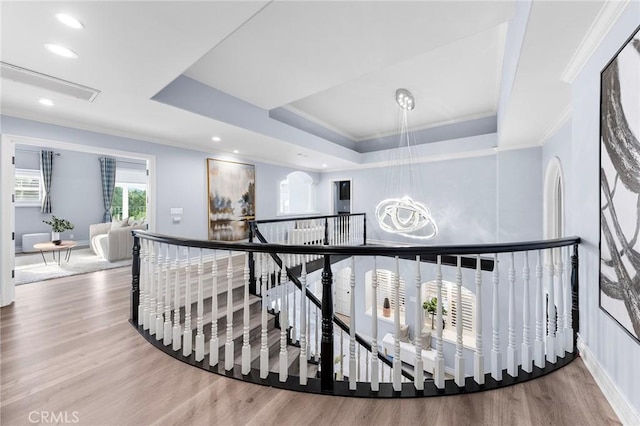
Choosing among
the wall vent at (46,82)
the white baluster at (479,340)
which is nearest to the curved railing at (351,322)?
the white baluster at (479,340)

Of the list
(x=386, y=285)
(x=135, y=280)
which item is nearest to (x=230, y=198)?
(x=135, y=280)

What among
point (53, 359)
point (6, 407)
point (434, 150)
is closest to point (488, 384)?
point (6, 407)

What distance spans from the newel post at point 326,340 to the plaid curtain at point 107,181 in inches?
376

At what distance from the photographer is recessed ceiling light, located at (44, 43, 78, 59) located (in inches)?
79.5

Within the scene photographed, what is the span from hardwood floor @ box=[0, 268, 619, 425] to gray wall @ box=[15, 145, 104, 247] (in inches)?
283

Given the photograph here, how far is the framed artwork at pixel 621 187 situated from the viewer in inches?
53.5

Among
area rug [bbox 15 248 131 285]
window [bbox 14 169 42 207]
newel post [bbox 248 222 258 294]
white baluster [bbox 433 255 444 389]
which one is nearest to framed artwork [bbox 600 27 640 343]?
white baluster [bbox 433 255 444 389]

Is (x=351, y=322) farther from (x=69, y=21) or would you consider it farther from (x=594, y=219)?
(x=69, y=21)

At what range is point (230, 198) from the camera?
5.86 m

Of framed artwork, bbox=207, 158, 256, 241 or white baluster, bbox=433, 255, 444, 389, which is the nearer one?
white baluster, bbox=433, 255, 444, 389

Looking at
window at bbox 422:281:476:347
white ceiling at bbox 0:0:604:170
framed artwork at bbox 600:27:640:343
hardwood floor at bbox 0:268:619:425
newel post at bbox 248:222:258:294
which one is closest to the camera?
framed artwork at bbox 600:27:640:343

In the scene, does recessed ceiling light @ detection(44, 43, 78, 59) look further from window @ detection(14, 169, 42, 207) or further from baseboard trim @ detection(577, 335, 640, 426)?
window @ detection(14, 169, 42, 207)

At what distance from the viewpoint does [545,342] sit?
1974mm

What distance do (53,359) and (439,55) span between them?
16.8ft
